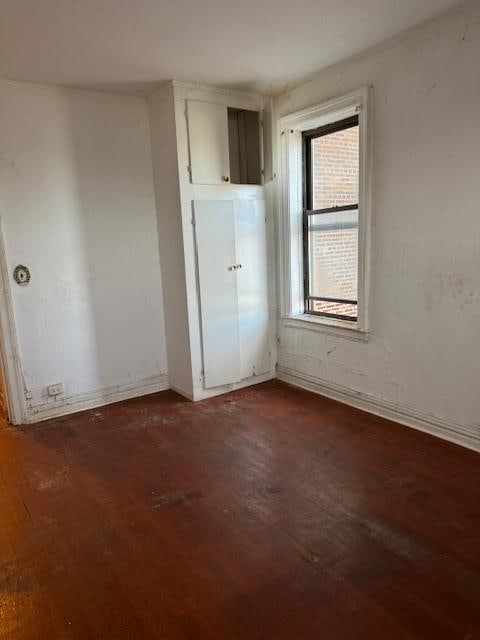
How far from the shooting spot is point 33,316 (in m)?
3.44

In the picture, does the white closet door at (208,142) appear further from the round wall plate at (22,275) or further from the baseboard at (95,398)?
the baseboard at (95,398)

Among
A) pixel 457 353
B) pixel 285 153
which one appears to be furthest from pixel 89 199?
pixel 457 353

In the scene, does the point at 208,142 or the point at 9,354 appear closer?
the point at 9,354

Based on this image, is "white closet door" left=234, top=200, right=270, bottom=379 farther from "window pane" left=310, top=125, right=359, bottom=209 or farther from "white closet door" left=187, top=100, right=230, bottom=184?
"window pane" left=310, top=125, right=359, bottom=209

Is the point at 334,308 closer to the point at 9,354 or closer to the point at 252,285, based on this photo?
the point at 252,285

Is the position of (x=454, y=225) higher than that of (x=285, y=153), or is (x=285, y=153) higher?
(x=285, y=153)

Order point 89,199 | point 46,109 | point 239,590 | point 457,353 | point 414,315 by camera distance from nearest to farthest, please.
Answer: point 239,590 → point 457,353 → point 414,315 → point 46,109 → point 89,199

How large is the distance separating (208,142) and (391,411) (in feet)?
8.35

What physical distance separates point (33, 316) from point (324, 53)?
286 centimetres

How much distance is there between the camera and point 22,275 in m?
3.36

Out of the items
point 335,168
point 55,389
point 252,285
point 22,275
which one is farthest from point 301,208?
point 55,389

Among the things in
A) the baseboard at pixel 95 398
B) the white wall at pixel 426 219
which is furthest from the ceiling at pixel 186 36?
the baseboard at pixel 95 398

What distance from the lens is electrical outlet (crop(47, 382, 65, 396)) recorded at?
357cm

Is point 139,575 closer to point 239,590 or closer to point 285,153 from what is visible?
point 239,590
